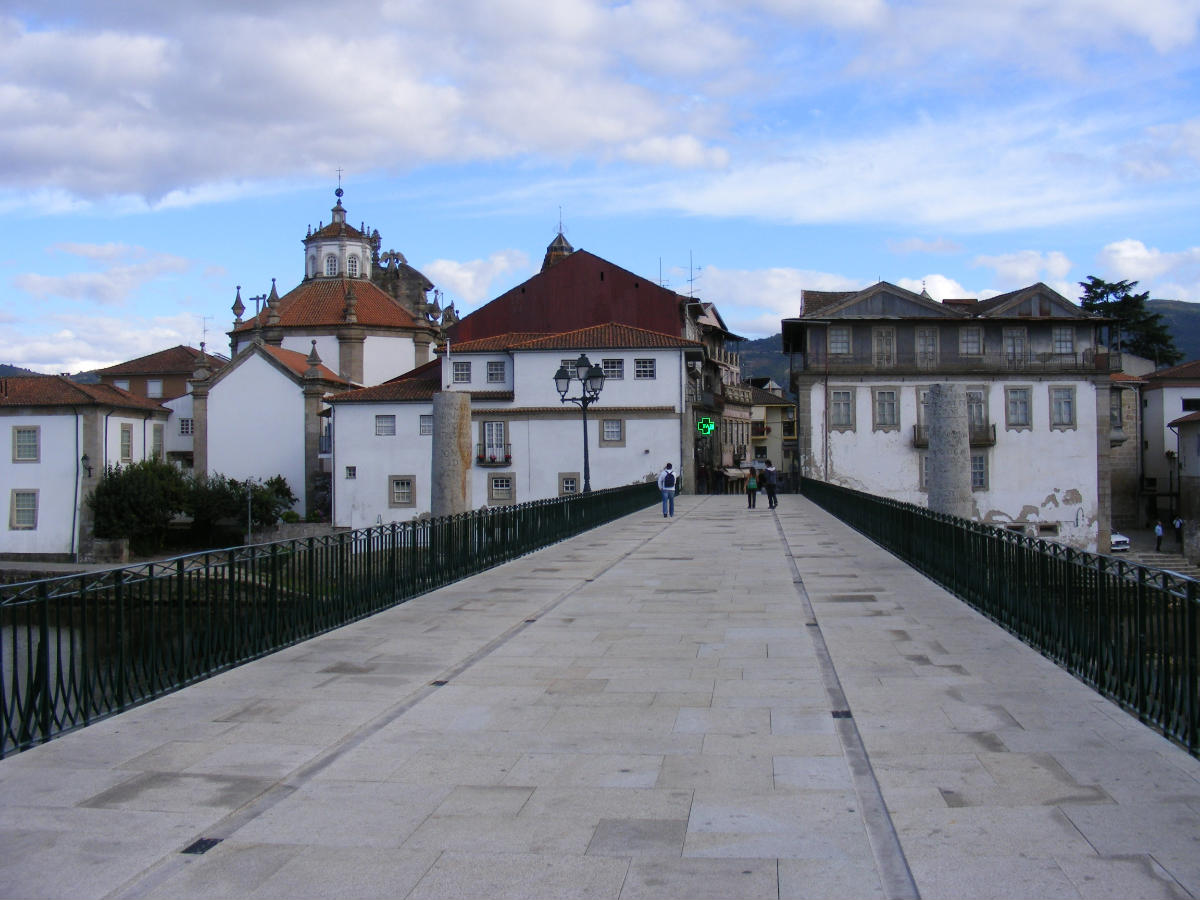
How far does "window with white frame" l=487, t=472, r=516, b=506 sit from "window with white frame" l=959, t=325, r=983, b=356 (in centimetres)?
2290

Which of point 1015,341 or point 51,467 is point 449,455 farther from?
point 51,467

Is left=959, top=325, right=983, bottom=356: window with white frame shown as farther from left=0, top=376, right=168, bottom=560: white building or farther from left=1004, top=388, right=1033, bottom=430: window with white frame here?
left=0, top=376, right=168, bottom=560: white building

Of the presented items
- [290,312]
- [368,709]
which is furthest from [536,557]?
[290,312]

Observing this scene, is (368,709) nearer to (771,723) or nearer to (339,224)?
(771,723)

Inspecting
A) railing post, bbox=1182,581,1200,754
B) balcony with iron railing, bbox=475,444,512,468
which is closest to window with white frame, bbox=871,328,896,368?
balcony with iron railing, bbox=475,444,512,468

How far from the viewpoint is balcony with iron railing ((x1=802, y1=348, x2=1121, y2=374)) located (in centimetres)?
5503

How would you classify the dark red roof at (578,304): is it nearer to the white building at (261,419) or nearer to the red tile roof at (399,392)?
the red tile roof at (399,392)

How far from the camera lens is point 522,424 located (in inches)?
2181

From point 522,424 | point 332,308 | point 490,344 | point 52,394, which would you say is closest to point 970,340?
point 522,424

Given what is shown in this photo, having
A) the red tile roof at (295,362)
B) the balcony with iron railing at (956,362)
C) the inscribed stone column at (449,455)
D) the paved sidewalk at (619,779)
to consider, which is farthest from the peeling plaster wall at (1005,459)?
the paved sidewalk at (619,779)

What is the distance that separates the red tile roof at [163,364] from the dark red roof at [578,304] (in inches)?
1104

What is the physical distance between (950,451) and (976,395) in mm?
35939

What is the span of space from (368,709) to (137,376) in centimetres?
8162

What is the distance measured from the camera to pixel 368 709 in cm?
830
